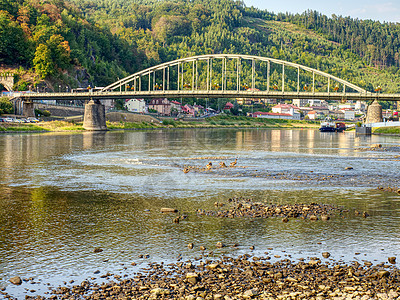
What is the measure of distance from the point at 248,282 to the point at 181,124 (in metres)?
139

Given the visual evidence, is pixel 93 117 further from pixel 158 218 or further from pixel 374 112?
pixel 158 218

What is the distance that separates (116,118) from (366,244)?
121 metres

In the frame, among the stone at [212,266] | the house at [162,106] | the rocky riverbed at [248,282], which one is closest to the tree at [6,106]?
the house at [162,106]

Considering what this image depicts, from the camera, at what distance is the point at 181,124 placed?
151m

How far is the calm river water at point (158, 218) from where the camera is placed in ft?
50.7

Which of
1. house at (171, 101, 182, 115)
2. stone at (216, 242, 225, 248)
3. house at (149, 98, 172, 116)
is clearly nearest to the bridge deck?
house at (149, 98, 172, 116)

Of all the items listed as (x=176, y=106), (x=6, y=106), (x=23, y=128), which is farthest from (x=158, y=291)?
(x=176, y=106)

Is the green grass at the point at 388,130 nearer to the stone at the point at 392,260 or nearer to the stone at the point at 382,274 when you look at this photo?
the stone at the point at 392,260

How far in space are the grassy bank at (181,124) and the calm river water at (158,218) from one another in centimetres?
6340

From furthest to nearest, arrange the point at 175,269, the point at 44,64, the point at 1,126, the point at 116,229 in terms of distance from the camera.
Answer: the point at 44,64 < the point at 1,126 < the point at 116,229 < the point at 175,269

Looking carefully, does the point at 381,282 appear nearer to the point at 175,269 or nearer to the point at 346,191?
the point at 175,269

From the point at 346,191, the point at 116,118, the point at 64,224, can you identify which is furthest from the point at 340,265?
the point at 116,118

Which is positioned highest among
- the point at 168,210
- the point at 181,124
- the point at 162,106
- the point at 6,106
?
the point at 162,106

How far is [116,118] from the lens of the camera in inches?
5281
